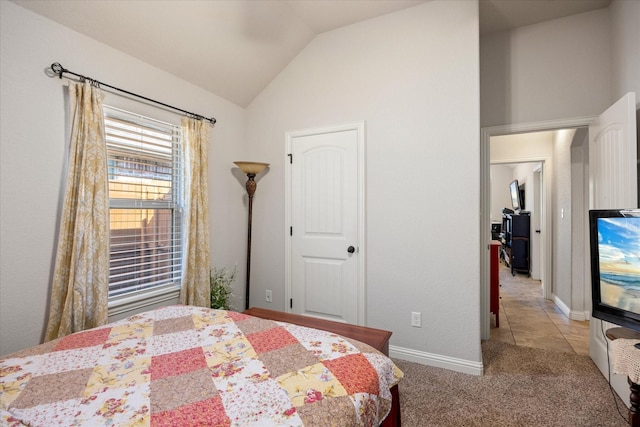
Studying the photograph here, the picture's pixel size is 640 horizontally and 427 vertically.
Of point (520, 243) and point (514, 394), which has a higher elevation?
point (520, 243)

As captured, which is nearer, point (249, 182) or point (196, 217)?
point (196, 217)

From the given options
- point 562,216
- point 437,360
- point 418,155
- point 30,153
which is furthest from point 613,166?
point 30,153

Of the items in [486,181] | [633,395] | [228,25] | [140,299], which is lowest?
[633,395]

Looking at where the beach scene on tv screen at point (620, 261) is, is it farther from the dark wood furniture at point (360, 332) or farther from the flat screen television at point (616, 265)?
the dark wood furniture at point (360, 332)

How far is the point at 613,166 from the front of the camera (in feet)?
6.73

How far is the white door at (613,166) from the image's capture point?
6.03 ft

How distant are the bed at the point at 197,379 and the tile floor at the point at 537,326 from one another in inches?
95.1

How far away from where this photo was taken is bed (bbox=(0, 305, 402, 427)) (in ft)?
2.83

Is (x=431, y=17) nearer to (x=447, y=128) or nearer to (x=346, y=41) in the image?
(x=346, y=41)

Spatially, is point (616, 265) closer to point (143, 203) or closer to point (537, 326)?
point (537, 326)

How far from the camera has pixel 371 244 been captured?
271 cm

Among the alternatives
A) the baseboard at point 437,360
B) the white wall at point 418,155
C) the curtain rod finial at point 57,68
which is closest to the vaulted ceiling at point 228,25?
the curtain rod finial at point 57,68

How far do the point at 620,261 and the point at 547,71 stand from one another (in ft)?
6.73

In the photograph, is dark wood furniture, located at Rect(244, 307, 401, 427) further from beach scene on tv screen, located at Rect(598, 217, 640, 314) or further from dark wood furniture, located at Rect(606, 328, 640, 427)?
beach scene on tv screen, located at Rect(598, 217, 640, 314)
